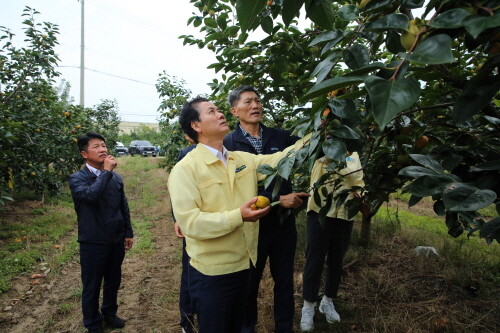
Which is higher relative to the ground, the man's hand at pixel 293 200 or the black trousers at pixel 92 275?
the man's hand at pixel 293 200

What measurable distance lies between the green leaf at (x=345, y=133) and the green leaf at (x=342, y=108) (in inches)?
1.7

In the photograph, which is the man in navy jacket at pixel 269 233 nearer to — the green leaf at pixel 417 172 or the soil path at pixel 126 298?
the soil path at pixel 126 298

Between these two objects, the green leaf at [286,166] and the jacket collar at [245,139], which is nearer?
the green leaf at [286,166]

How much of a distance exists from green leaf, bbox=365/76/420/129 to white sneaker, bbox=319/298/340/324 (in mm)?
2443

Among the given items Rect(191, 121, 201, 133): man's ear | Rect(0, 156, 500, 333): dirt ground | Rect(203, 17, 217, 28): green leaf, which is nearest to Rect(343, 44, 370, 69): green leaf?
Rect(191, 121, 201, 133): man's ear

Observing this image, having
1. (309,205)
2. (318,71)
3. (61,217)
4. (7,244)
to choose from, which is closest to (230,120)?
(309,205)

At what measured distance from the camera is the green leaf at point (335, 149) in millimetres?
828

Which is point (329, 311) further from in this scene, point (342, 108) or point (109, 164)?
point (342, 108)

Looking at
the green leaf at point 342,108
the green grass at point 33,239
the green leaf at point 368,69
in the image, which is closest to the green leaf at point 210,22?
the green leaf at point 342,108

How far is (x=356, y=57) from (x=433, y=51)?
0.26 meters

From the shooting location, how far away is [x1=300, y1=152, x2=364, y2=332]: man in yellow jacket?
2.45 meters

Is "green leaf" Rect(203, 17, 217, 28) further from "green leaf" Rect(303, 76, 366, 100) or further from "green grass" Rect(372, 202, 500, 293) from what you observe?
"green grass" Rect(372, 202, 500, 293)

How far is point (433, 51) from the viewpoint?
0.54 m

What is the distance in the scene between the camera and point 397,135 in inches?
50.5
